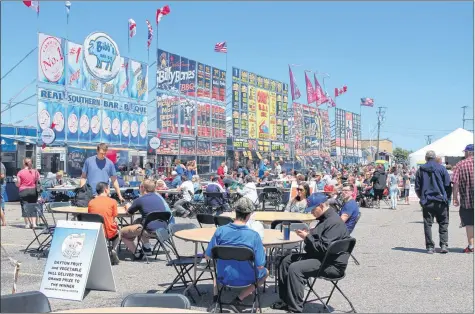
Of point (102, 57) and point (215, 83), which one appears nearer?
point (102, 57)

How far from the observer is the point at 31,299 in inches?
129

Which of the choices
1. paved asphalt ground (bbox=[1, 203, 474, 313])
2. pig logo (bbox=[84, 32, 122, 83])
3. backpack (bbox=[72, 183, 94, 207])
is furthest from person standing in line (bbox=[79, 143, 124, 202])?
pig logo (bbox=[84, 32, 122, 83])

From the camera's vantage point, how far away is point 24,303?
3213 millimetres

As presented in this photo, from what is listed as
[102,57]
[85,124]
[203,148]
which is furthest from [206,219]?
[203,148]

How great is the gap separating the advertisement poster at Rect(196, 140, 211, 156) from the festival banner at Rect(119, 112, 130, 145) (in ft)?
19.3

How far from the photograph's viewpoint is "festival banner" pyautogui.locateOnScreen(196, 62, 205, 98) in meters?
32.6

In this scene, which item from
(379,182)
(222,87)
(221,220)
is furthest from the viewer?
(222,87)

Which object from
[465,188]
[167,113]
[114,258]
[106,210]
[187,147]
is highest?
[167,113]

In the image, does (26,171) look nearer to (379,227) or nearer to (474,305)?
(379,227)

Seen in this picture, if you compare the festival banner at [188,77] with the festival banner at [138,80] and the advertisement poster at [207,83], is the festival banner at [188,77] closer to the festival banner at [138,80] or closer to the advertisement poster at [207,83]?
the advertisement poster at [207,83]

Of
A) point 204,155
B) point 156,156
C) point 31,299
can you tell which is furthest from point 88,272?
point 204,155

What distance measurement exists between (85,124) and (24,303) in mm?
22043

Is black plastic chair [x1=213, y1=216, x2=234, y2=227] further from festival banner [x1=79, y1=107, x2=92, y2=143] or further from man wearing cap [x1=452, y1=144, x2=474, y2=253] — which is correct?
festival banner [x1=79, y1=107, x2=92, y2=143]

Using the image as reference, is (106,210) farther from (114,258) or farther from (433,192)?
(433,192)
